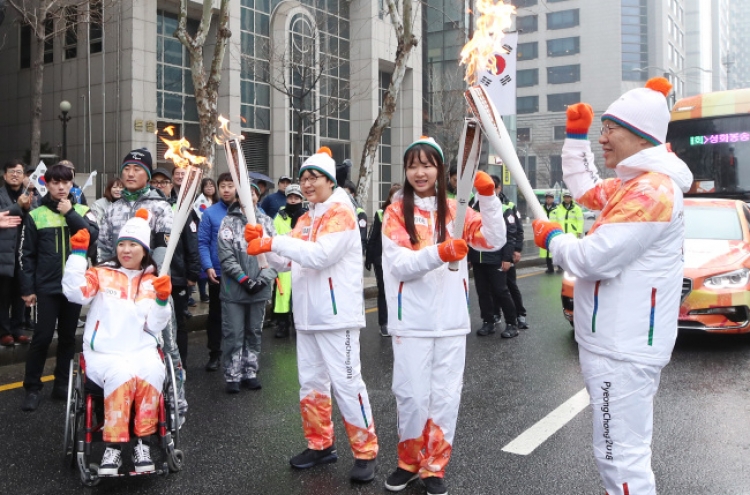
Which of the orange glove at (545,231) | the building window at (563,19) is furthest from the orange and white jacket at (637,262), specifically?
the building window at (563,19)

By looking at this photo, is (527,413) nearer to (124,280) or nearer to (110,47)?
(124,280)

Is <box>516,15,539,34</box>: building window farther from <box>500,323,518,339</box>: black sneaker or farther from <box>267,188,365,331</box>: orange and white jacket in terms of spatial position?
<box>267,188,365,331</box>: orange and white jacket

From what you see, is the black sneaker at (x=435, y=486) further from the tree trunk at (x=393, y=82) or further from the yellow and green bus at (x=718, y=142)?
the yellow and green bus at (x=718, y=142)

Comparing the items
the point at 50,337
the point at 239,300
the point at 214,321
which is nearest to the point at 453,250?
the point at 239,300

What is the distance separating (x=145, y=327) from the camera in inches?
168

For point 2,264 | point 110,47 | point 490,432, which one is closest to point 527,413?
point 490,432

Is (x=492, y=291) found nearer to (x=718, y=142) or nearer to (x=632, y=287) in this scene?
(x=632, y=287)

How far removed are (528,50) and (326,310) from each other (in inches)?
2906

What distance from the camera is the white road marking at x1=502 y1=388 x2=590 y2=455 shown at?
4.58m

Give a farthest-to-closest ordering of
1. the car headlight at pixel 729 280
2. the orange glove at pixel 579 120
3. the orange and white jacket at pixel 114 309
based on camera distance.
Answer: the car headlight at pixel 729 280, the orange and white jacket at pixel 114 309, the orange glove at pixel 579 120

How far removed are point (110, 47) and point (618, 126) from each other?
17810 mm

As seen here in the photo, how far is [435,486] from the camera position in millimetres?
3770

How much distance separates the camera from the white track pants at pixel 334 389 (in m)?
4.06

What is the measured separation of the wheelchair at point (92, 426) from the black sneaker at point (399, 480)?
126 cm
